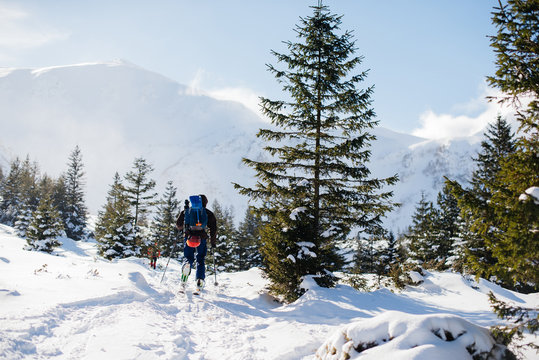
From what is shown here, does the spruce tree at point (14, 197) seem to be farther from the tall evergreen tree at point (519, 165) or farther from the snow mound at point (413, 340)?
the tall evergreen tree at point (519, 165)

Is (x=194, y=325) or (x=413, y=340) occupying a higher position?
(x=413, y=340)

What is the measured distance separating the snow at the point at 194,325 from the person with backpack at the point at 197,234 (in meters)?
0.66

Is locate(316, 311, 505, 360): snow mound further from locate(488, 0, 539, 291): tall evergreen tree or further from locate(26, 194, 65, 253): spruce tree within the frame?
locate(26, 194, 65, 253): spruce tree

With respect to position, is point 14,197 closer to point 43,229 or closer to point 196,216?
point 43,229

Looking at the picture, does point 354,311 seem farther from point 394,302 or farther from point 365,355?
point 365,355

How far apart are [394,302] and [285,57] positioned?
29.1 ft

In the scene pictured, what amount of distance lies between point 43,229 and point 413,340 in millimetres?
28780

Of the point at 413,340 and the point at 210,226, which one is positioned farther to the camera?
the point at 210,226

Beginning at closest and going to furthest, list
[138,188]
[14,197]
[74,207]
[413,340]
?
1. [413,340]
2. [138,188]
3. [74,207]
4. [14,197]

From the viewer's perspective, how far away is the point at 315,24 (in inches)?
421

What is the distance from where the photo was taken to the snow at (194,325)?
10.6ft

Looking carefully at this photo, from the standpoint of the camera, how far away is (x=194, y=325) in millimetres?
5328

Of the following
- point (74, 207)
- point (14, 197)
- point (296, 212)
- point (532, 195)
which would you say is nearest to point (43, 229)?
point (296, 212)

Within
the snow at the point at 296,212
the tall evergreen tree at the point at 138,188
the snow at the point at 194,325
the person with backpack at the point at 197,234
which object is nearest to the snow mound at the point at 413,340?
the snow at the point at 194,325
